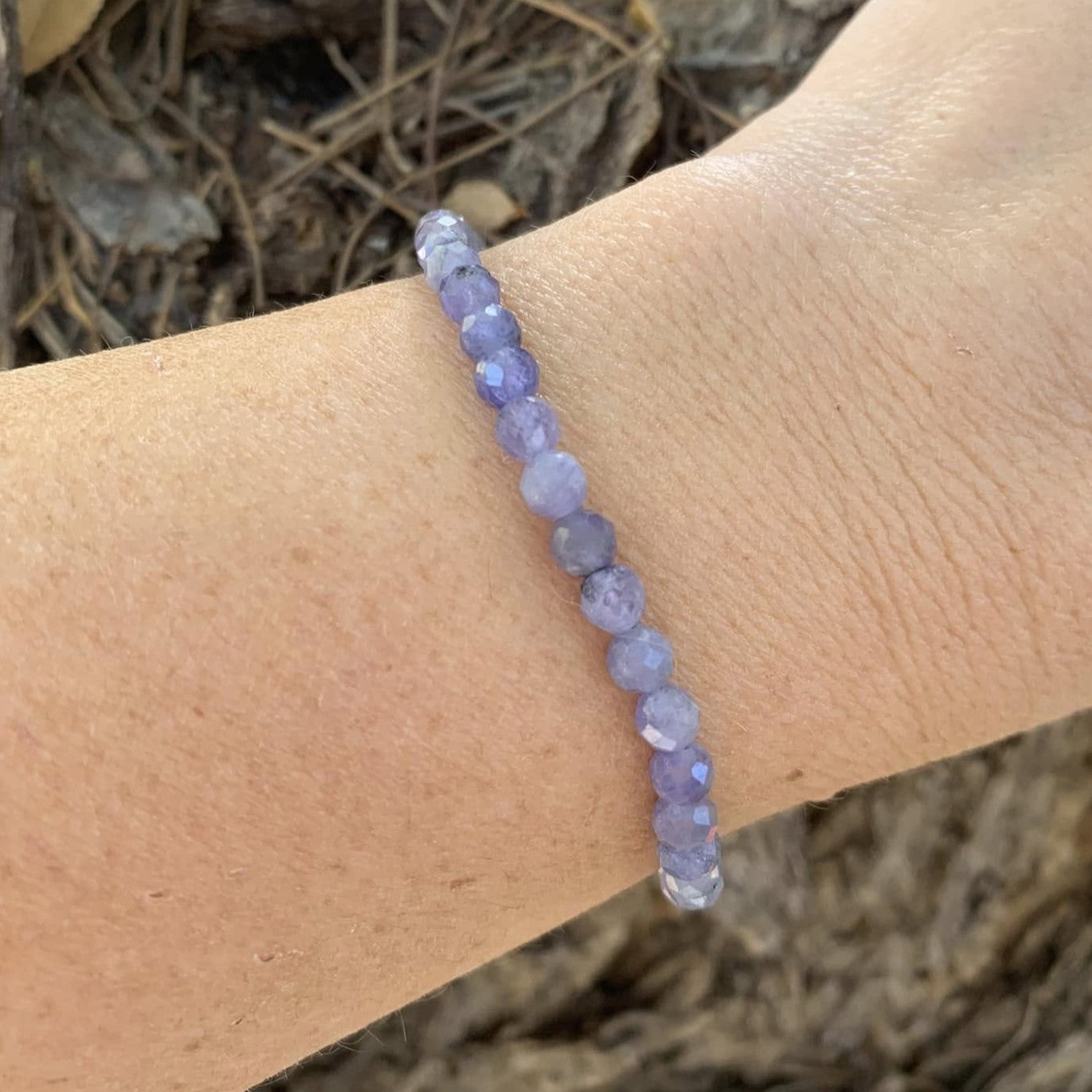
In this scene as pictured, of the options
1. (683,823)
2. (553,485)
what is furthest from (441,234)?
(683,823)

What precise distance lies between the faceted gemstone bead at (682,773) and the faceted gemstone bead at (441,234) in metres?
0.41

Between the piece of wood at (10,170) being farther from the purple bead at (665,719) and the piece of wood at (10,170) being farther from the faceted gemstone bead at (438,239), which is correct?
the purple bead at (665,719)

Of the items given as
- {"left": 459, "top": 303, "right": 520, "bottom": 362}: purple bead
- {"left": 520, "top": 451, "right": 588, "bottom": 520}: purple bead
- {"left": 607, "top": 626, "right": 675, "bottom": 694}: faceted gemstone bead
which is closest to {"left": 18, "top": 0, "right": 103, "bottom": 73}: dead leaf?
{"left": 459, "top": 303, "right": 520, "bottom": 362}: purple bead

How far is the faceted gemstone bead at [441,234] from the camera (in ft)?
2.86

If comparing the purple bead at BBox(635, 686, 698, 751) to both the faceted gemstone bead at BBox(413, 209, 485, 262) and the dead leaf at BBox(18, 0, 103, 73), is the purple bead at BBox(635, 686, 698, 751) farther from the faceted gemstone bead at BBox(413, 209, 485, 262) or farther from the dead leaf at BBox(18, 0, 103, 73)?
the dead leaf at BBox(18, 0, 103, 73)

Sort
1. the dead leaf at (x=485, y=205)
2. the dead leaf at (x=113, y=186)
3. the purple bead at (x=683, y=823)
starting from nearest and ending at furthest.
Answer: the purple bead at (x=683, y=823)
the dead leaf at (x=113, y=186)
the dead leaf at (x=485, y=205)

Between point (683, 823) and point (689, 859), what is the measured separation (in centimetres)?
4

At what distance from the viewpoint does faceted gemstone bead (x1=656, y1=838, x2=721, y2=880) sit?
0.84 meters

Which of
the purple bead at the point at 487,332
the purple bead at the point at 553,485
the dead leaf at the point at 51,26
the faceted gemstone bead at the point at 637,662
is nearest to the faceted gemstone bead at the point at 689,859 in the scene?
the faceted gemstone bead at the point at 637,662

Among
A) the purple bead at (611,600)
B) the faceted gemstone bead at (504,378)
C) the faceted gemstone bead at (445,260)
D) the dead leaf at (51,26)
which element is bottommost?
the purple bead at (611,600)

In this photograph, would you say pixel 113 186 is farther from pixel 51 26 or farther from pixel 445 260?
pixel 445 260

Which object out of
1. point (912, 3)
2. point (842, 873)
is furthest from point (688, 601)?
point (842, 873)

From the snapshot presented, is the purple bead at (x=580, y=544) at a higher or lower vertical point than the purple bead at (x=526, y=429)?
lower

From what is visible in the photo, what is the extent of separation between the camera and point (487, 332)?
820mm
